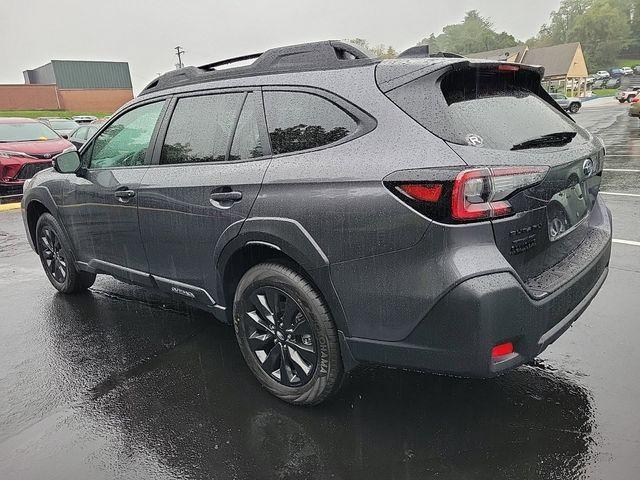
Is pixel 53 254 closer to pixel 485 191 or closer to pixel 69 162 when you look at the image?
pixel 69 162

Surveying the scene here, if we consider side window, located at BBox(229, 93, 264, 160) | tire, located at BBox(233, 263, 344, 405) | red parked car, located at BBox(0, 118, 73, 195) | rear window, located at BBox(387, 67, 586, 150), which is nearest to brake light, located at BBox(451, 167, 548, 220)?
rear window, located at BBox(387, 67, 586, 150)

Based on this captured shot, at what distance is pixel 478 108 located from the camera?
251 centimetres

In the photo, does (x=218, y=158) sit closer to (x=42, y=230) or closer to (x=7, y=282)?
(x=42, y=230)

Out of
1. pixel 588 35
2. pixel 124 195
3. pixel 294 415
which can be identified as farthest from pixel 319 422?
pixel 588 35

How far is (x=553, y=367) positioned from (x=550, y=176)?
4.26 ft

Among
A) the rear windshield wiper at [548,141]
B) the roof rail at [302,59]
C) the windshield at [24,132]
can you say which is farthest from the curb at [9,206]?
the rear windshield wiper at [548,141]

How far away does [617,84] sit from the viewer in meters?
80.2

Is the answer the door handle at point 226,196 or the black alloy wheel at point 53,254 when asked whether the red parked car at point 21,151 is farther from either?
the door handle at point 226,196

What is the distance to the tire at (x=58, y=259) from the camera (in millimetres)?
4570

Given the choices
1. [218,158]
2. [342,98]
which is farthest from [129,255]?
[342,98]

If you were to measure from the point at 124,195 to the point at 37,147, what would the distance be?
358 inches

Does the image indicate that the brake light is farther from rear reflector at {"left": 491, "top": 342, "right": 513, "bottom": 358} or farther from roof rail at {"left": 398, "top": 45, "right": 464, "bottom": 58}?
roof rail at {"left": 398, "top": 45, "right": 464, "bottom": 58}

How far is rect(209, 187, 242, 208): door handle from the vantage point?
9.23 feet

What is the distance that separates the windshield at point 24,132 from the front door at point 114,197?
8.80 meters
